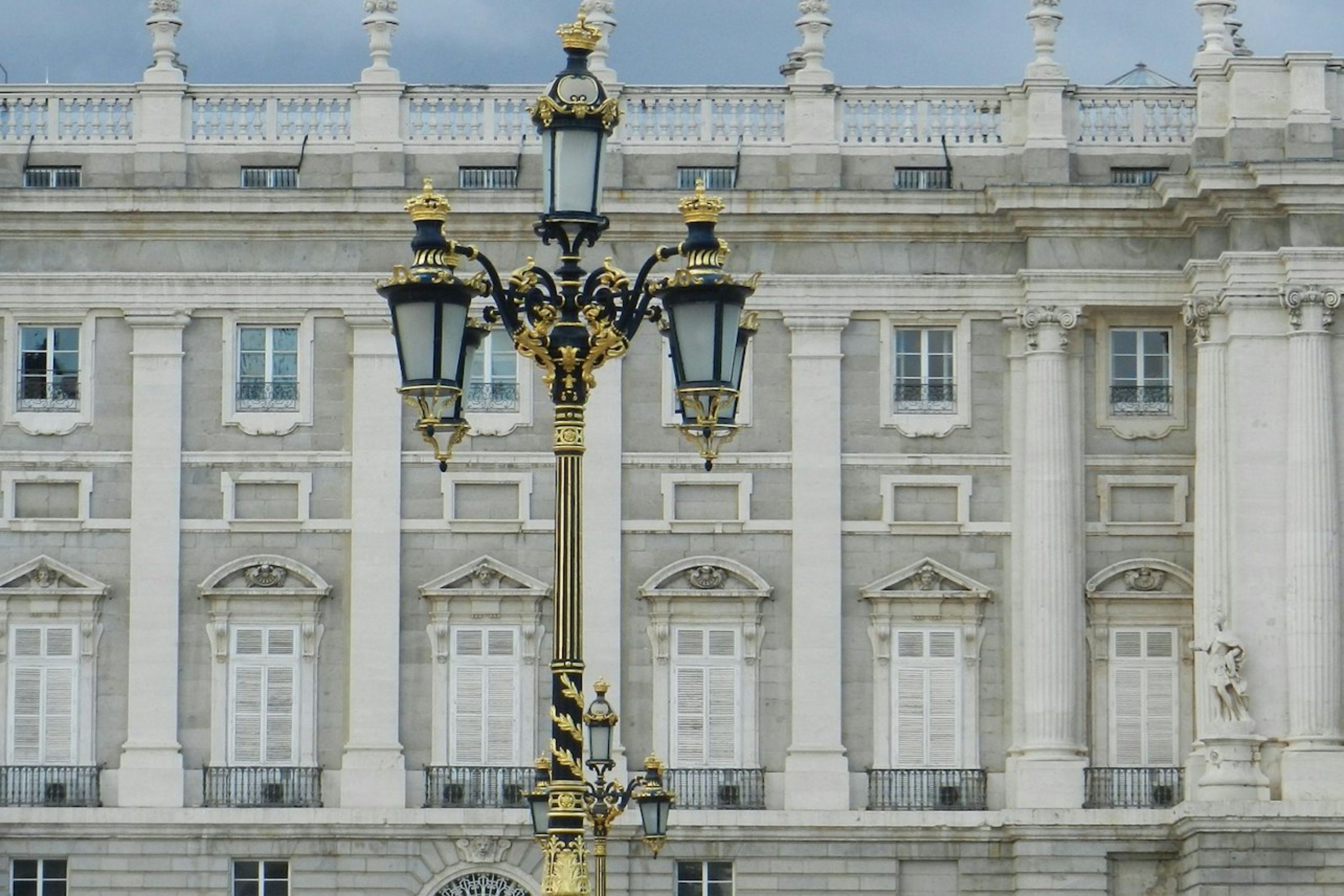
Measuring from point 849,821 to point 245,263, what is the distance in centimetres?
1041

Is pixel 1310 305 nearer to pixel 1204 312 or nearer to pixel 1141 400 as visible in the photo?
pixel 1204 312

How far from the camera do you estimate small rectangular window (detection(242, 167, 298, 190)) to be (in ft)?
153

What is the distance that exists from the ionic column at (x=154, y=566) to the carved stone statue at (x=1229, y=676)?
12.9 m

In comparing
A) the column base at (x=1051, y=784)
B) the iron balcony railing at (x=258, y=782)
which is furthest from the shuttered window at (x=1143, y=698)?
the iron balcony railing at (x=258, y=782)

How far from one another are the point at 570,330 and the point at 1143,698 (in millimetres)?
25977

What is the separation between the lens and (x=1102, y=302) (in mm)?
45906

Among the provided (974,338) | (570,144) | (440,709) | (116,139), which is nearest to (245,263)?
(116,139)

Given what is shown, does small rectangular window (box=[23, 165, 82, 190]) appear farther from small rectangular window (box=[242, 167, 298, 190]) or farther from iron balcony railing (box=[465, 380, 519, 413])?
iron balcony railing (box=[465, 380, 519, 413])

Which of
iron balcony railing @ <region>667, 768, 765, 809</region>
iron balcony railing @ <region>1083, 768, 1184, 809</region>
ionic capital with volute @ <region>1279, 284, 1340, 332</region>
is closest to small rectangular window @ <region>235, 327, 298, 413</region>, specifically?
iron balcony railing @ <region>667, 768, 765, 809</region>

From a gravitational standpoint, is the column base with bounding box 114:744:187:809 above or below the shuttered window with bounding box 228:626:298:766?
below

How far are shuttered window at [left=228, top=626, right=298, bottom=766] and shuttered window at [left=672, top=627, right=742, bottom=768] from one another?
479 cm

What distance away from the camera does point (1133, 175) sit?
46.7 m

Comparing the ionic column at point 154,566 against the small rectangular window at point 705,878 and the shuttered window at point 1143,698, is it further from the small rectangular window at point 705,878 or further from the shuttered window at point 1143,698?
the shuttered window at point 1143,698

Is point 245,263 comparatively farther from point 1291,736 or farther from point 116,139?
point 1291,736
